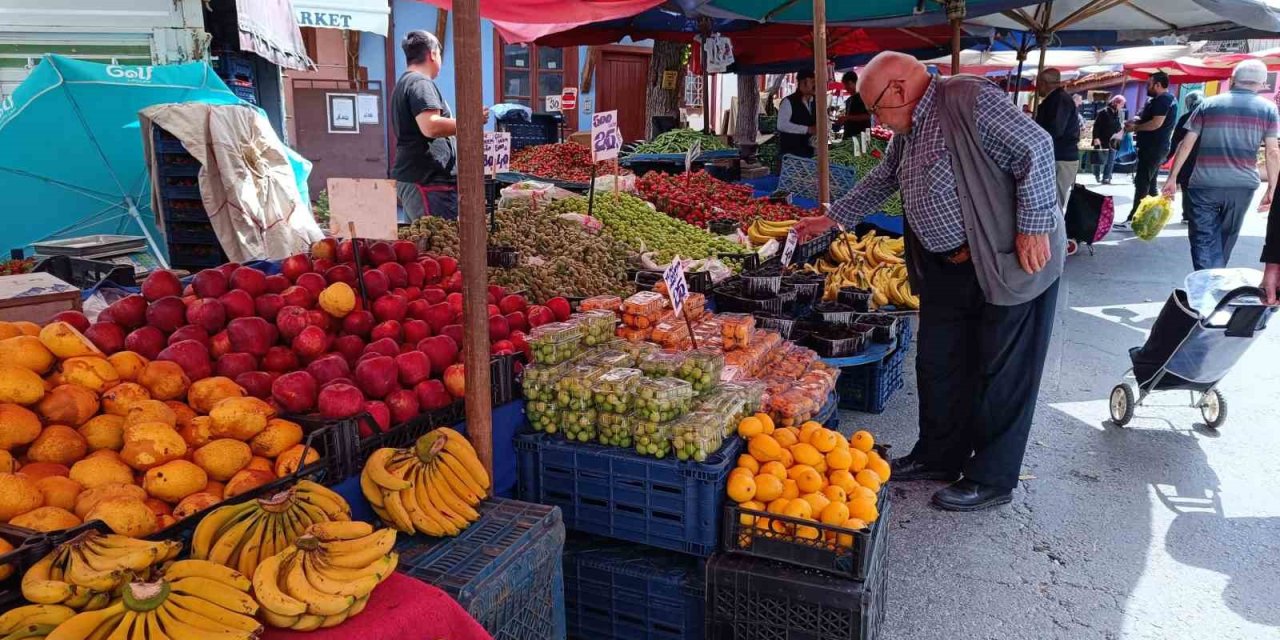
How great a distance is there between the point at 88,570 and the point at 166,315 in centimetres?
150

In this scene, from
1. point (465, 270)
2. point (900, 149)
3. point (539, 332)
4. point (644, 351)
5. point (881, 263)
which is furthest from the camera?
point (881, 263)

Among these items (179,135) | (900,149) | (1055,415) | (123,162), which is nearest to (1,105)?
(123,162)

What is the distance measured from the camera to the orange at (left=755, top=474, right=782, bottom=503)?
2.61m

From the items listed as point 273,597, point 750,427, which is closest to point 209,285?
point 273,597

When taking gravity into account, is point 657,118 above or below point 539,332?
above

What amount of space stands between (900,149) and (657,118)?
7.90 meters

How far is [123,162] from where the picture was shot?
719 cm

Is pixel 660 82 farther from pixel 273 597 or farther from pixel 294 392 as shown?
pixel 273 597

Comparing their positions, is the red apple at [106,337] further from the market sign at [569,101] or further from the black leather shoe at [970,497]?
the market sign at [569,101]

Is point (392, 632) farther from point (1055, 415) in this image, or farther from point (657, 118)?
point (657, 118)

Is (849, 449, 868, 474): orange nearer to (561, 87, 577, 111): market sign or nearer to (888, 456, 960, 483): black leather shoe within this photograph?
(888, 456, 960, 483): black leather shoe

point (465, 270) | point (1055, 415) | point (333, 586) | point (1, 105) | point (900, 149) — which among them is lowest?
point (1055, 415)

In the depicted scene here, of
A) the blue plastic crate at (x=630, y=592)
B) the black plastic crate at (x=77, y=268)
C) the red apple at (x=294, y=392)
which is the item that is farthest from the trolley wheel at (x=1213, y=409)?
the black plastic crate at (x=77, y=268)

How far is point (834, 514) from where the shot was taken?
99.5 inches
